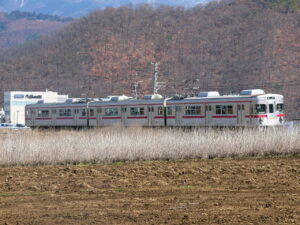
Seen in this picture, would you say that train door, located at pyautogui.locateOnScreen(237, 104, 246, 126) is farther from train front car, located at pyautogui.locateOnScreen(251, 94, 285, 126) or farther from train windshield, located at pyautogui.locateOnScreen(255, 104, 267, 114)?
train windshield, located at pyautogui.locateOnScreen(255, 104, 267, 114)

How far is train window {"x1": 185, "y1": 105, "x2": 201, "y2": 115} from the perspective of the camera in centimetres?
4173

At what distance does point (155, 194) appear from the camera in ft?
49.0

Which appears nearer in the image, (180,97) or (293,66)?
(180,97)

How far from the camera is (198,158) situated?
25344 mm

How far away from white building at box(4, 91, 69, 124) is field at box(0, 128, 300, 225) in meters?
94.5

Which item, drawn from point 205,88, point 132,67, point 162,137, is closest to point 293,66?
point 205,88

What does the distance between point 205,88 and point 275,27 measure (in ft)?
114

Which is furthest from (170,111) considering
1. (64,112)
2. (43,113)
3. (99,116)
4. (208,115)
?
(43,113)

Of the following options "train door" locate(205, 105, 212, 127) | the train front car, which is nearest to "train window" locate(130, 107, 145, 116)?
"train door" locate(205, 105, 212, 127)

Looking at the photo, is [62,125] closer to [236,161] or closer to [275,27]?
[236,161]

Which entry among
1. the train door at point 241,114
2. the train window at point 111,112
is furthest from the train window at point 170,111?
the train door at point 241,114

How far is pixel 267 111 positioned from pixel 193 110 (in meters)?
5.52

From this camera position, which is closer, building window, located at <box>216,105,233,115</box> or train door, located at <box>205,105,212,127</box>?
building window, located at <box>216,105,233,115</box>

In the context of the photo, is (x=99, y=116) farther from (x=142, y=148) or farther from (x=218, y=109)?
(x=142, y=148)
